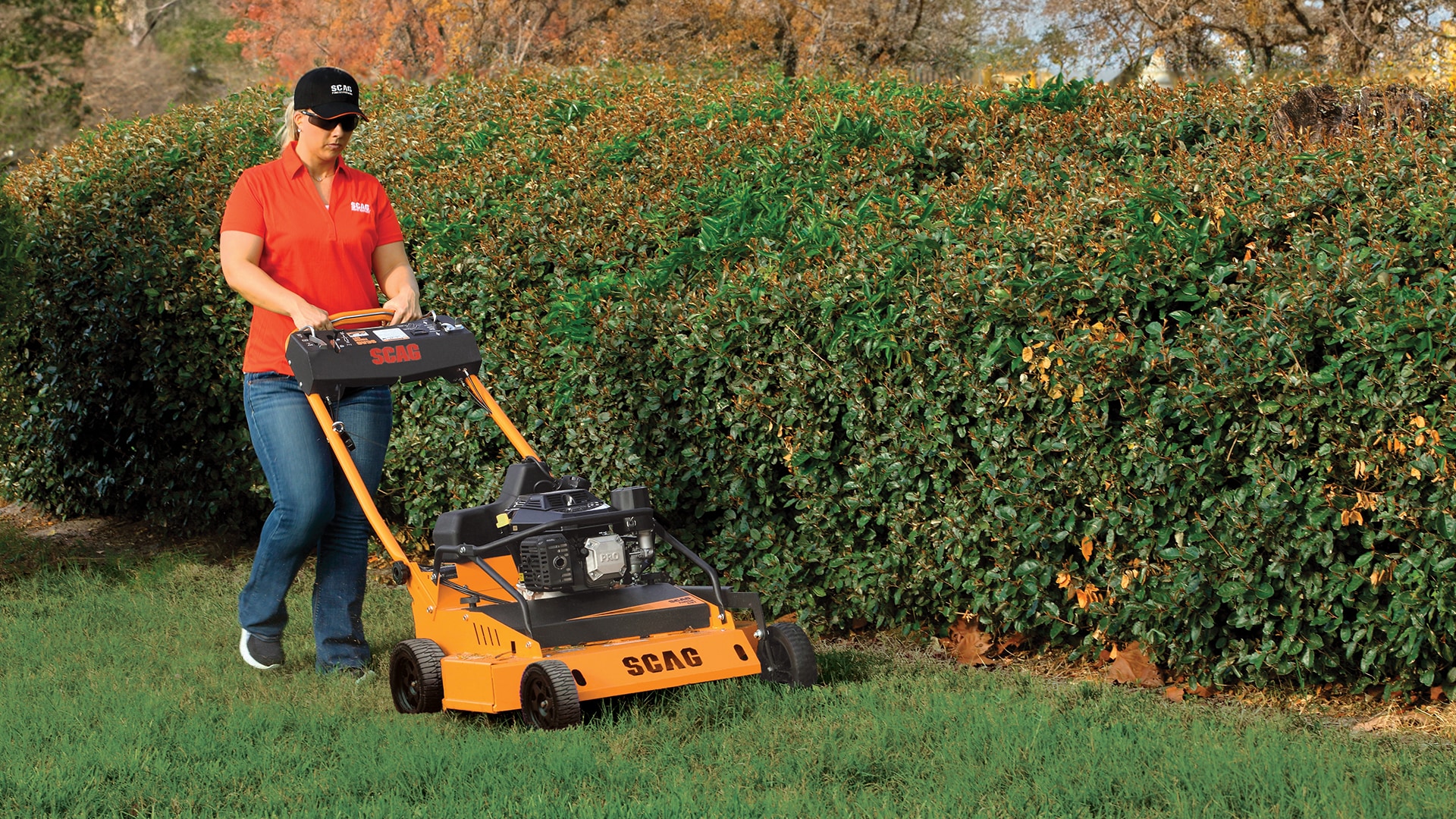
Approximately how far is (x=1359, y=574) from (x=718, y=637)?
6.41 ft

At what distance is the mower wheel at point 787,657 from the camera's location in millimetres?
4648

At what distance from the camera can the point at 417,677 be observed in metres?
4.61

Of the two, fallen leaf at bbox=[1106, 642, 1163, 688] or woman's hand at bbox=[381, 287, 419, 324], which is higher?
woman's hand at bbox=[381, 287, 419, 324]

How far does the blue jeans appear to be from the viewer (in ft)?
16.8

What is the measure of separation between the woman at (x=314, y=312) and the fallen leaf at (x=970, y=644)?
223cm

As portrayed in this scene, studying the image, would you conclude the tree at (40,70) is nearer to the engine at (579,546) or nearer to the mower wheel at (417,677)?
the mower wheel at (417,677)

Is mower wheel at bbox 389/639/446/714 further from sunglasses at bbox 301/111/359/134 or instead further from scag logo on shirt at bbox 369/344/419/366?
sunglasses at bbox 301/111/359/134

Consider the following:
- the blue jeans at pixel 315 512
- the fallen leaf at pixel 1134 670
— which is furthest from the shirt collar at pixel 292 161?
the fallen leaf at pixel 1134 670

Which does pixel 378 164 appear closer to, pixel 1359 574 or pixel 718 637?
pixel 718 637

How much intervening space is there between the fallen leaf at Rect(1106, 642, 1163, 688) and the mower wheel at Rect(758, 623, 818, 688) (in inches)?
40.8

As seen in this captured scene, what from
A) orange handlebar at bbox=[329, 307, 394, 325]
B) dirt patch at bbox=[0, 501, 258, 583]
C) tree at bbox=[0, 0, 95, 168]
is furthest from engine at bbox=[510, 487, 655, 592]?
tree at bbox=[0, 0, 95, 168]

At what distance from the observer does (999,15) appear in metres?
31.3

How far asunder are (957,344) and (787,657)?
1.22 meters

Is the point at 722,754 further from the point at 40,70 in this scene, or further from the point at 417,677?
the point at 40,70
